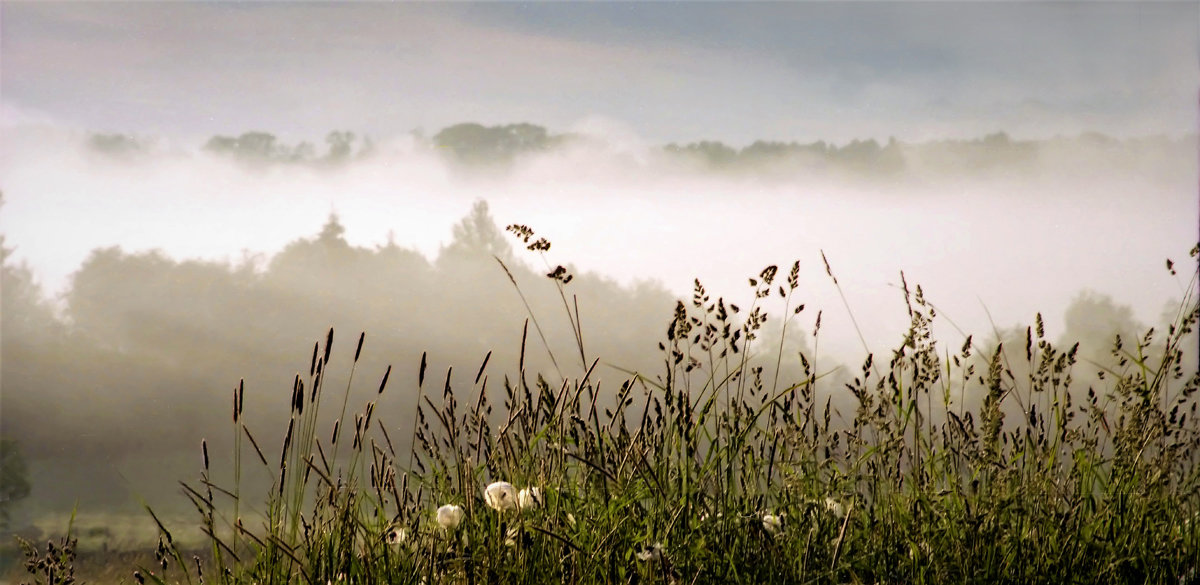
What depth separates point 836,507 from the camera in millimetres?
2994

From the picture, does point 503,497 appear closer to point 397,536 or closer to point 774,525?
point 397,536

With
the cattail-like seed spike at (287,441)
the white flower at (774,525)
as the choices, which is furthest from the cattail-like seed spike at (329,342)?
the white flower at (774,525)

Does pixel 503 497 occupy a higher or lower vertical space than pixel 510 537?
higher

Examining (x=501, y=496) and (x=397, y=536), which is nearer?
(x=501, y=496)

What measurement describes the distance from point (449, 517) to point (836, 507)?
3.81 feet

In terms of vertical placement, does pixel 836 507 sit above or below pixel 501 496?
below

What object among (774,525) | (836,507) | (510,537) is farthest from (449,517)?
(836,507)

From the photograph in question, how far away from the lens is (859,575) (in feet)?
9.51

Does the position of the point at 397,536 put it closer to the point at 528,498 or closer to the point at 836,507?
the point at 528,498

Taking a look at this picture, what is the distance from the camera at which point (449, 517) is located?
8.93 feet

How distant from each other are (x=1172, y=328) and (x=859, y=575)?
1.37 metres

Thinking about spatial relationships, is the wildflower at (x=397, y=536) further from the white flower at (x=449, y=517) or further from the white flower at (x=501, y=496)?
the white flower at (x=501, y=496)

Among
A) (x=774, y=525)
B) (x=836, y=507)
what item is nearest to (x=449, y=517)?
(x=774, y=525)

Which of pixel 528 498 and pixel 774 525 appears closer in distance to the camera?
pixel 528 498
